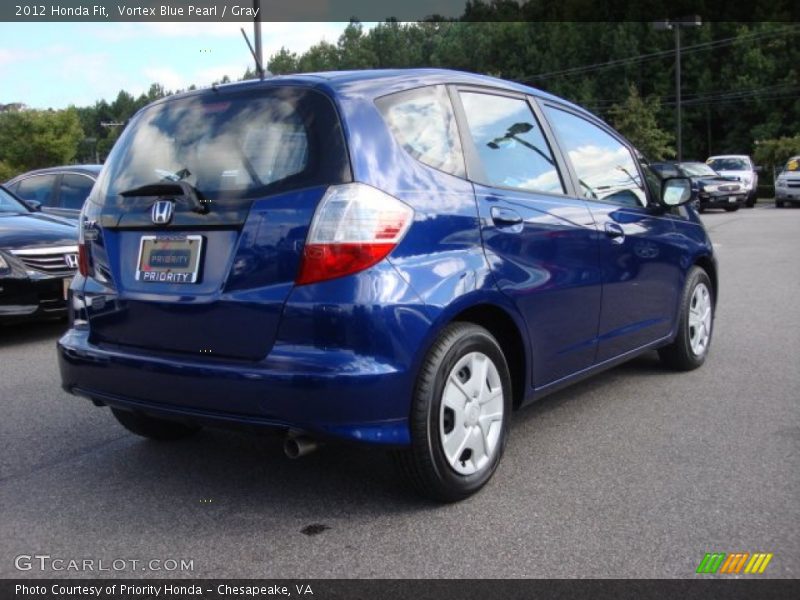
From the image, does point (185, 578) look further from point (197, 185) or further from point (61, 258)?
point (61, 258)

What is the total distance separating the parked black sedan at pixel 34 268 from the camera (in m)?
6.90

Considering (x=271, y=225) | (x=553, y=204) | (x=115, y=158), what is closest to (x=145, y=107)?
(x=115, y=158)

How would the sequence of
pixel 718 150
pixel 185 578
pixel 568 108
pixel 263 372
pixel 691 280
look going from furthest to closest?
pixel 718 150, pixel 691 280, pixel 568 108, pixel 263 372, pixel 185 578

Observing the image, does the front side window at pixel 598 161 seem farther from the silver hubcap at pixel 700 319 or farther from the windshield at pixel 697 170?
the windshield at pixel 697 170

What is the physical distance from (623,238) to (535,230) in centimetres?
102

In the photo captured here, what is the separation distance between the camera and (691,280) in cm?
564

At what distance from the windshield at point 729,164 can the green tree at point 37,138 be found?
2017 inches

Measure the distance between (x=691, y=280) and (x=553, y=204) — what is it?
6.43ft

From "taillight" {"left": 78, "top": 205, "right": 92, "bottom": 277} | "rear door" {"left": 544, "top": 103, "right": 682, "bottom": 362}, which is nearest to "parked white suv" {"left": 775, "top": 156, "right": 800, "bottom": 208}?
"rear door" {"left": 544, "top": 103, "right": 682, "bottom": 362}

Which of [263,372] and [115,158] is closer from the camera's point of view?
[263,372]

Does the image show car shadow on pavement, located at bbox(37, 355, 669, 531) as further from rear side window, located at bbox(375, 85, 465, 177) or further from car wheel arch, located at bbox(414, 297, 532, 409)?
rear side window, located at bbox(375, 85, 465, 177)

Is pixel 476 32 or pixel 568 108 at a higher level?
pixel 476 32

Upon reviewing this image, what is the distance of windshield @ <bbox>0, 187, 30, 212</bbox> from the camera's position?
27.5ft

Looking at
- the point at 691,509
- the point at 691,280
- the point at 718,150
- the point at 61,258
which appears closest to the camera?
the point at 691,509
